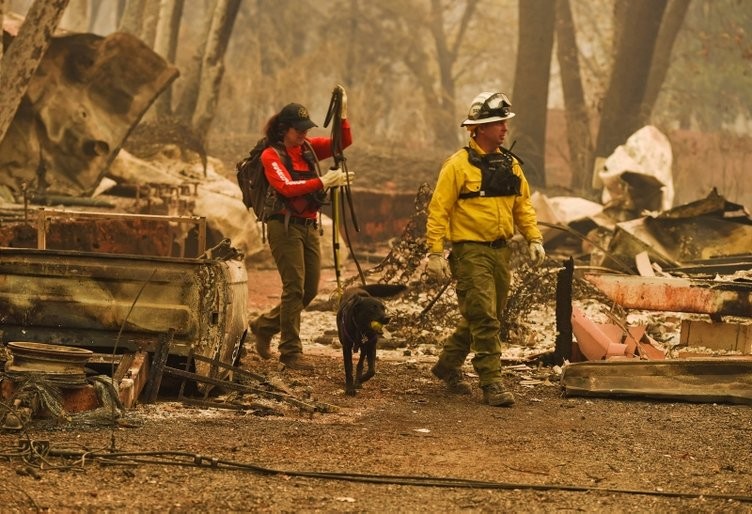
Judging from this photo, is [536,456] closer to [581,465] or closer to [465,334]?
[581,465]

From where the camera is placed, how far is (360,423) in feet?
25.9

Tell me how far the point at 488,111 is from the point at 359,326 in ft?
5.52

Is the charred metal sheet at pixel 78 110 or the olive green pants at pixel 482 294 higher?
the charred metal sheet at pixel 78 110

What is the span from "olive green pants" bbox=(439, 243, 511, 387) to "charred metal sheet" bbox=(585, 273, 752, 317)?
2276 millimetres

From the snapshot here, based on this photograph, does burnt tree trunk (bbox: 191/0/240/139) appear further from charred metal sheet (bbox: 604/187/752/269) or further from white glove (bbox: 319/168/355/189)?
white glove (bbox: 319/168/355/189)

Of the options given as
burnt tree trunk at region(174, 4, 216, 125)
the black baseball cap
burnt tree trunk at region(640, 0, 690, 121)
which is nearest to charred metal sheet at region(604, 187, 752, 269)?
the black baseball cap

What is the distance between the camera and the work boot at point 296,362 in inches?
396

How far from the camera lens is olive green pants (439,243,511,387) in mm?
8898

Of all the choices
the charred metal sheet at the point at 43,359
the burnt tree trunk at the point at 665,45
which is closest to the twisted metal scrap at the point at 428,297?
the charred metal sheet at the point at 43,359

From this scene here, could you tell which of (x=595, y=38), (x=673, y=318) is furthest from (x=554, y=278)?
(x=595, y=38)

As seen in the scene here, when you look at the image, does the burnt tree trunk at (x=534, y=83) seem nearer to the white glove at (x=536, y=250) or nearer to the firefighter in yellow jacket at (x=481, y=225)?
the white glove at (x=536, y=250)

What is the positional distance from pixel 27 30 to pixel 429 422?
28.8 feet

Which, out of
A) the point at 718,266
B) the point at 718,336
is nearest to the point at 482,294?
the point at 718,336

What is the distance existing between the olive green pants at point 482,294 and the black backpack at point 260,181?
1.52 m
